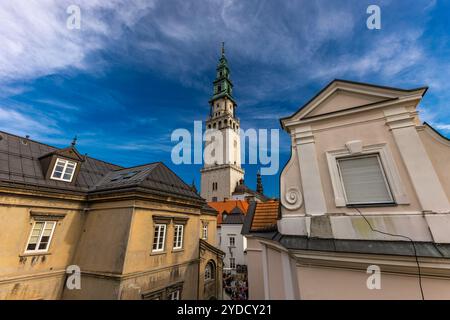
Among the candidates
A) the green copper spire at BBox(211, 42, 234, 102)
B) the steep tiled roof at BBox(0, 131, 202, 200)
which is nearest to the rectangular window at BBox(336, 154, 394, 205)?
the steep tiled roof at BBox(0, 131, 202, 200)

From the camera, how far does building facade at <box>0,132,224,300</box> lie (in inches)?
336

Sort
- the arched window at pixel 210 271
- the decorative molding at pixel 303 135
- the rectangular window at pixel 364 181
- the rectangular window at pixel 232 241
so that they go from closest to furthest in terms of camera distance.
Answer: the rectangular window at pixel 364 181 < the decorative molding at pixel 303 135 < the arched window at pixel 210 271 < the rectangular window at pixel 232 241

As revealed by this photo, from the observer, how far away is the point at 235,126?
62.1 metres

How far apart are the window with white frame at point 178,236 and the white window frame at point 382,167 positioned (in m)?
10.5

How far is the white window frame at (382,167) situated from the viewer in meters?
3.90

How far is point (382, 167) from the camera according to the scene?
13.8 feet

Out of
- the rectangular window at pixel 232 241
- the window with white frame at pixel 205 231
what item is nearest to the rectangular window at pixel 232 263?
the rectangular window at pixel 232 241

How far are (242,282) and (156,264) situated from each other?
696 inches

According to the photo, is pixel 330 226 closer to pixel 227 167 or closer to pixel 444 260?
pixel 444 260

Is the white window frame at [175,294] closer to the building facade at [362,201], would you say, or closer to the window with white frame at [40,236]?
the window with white frame at [40,236]

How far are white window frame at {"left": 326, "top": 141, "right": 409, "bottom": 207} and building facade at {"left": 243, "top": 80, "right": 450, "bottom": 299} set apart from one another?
0.02 meters

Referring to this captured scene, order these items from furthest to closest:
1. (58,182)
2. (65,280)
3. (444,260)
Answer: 1. (58,182)
2. (65,280)
3. (444,260)
